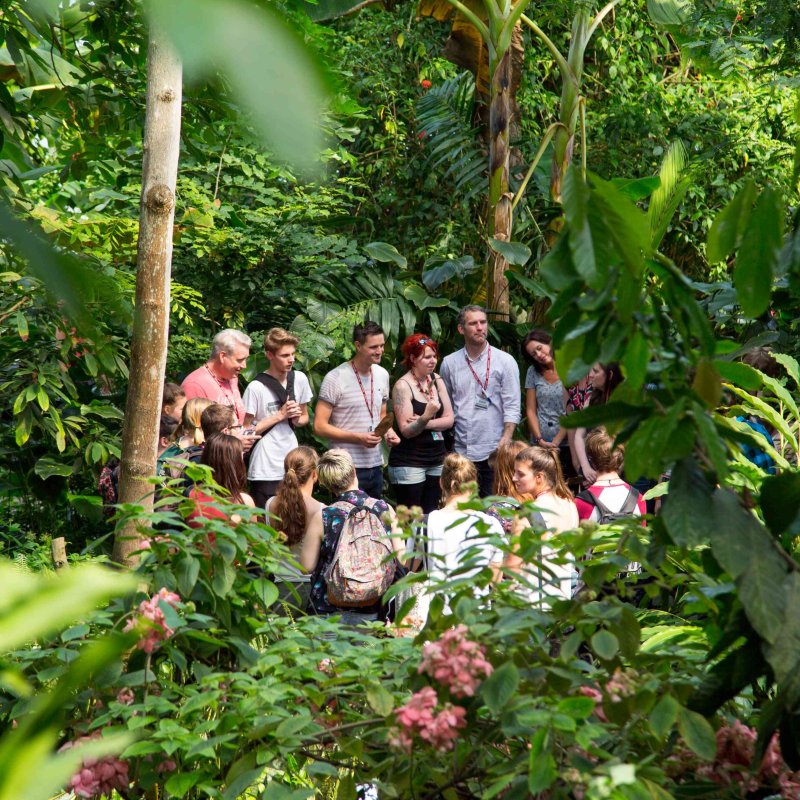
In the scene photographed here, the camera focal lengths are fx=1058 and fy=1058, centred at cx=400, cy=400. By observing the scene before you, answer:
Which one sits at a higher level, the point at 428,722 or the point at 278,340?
the point at 278,340

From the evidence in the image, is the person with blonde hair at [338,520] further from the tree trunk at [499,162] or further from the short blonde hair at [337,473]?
the tree trunk at [499,162]

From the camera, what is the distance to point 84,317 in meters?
0.49

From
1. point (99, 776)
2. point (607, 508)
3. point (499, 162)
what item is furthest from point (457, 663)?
point (499, 162)

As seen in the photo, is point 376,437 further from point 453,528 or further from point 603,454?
point 453,528

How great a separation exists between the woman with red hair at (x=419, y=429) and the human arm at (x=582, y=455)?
30.5 inches

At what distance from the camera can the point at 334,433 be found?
6.21m

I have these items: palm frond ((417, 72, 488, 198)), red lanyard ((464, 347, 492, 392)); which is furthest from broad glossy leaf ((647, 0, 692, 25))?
red lanyard ((464, 347, 492, 392))

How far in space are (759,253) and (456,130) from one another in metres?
8.04

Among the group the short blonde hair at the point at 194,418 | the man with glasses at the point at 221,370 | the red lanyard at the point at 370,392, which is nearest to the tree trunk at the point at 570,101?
the red lanyard at the point at 370,392

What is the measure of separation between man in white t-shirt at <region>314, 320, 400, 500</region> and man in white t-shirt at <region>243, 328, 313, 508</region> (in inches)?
7.0

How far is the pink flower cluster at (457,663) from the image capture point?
171cm

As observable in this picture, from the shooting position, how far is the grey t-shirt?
6.77 metres

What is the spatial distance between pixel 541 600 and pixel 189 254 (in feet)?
22.1

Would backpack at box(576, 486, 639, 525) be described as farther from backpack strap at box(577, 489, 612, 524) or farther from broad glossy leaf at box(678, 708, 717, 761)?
broad glossy leaf at box(678, 708, 717, 761)
